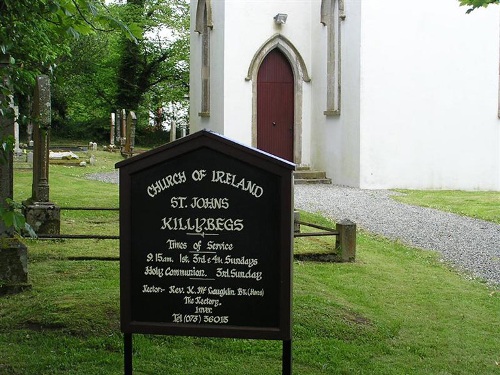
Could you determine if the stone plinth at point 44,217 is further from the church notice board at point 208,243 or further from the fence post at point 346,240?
the church notice board at point 208,243

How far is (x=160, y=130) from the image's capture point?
155 feet

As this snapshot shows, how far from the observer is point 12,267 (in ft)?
24.0

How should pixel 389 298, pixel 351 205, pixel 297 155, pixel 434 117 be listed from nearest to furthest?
1. pixel 389 298
2. pixel 351 205
3. pixel 434 117
4. pixel 297 155

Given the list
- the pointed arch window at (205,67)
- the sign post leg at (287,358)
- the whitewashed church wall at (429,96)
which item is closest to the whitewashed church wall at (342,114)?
the whitewashed church wall at (429,96)

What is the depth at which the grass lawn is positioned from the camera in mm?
5508

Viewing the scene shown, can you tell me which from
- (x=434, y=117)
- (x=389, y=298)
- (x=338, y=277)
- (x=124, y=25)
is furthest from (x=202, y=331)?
(x=434, y=117)

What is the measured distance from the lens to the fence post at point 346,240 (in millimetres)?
9398

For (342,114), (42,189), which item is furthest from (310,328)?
(342,114)

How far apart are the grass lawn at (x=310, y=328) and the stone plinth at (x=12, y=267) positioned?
0.48 feet

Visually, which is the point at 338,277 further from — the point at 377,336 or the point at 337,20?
the point at 337,20

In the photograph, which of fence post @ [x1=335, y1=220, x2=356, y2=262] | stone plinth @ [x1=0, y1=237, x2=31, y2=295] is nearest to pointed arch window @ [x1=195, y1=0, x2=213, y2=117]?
fence post @ [x1=335, y1=220, x2=356, y2=262]

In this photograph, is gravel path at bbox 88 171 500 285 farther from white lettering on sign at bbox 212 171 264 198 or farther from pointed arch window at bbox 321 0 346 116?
white lettering on sign at bbox 212 171 264 198

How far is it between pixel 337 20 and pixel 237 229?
678 inches

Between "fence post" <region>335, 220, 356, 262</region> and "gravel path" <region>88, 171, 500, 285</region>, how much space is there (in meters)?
1.34
